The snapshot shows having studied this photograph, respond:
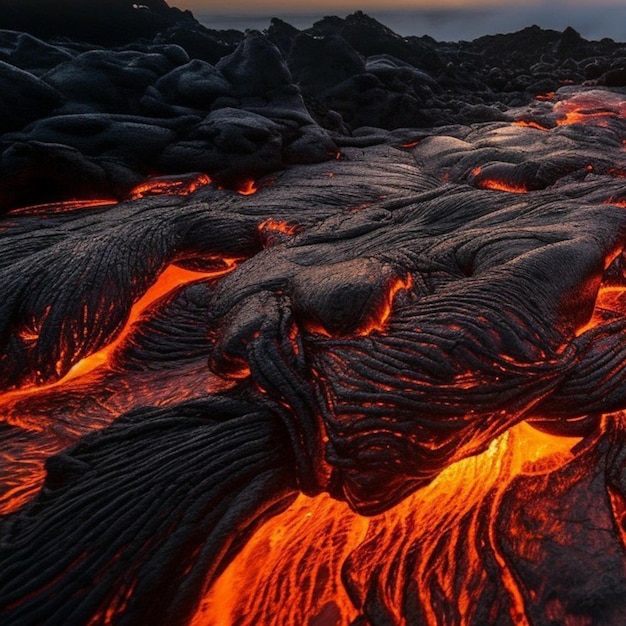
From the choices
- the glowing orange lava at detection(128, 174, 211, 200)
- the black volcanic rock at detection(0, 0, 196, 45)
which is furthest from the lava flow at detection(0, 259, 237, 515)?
the black volcanic rock at detection(0, 0, 196, 45)

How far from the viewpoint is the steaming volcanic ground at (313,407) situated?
1915 mm

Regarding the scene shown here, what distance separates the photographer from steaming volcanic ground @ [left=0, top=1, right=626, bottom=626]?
1.92 m

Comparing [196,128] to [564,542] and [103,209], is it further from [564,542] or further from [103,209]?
[564,542]

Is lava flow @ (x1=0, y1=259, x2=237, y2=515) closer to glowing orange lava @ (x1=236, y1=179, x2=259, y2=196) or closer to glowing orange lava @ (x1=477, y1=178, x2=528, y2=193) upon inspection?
glowing orange lava @ (x1=236, y1=179, x2=259, y2=196)

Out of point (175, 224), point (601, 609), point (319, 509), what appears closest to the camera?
point (601, 609)

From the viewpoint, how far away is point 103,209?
17.6 feet

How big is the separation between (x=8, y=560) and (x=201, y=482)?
2.84ft

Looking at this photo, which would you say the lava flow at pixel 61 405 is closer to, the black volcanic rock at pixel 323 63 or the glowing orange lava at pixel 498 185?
the glowing orange lava at pixel 498 185

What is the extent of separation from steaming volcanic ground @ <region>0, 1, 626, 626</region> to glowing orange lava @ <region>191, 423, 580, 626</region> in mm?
11

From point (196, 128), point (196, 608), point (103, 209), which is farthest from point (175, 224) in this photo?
point (196, 608)

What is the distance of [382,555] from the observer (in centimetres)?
214

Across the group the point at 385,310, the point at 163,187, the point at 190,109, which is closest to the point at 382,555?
the point at 385,310

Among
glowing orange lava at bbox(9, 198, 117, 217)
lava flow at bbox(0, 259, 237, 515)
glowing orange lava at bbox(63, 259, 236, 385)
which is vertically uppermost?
glowing orange lava at bbox(9, 198, 117, 217)

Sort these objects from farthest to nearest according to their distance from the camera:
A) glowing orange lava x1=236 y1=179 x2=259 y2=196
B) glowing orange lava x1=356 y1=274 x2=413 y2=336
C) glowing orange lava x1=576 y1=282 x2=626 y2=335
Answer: glowing orange lava x1=236 y1=179 x2=259 y2=196, glowing orange lava x1=576 y1=282 x2=626 y2=335, glowing orange lava x1=356 y1=274 x2=413 y2=336
